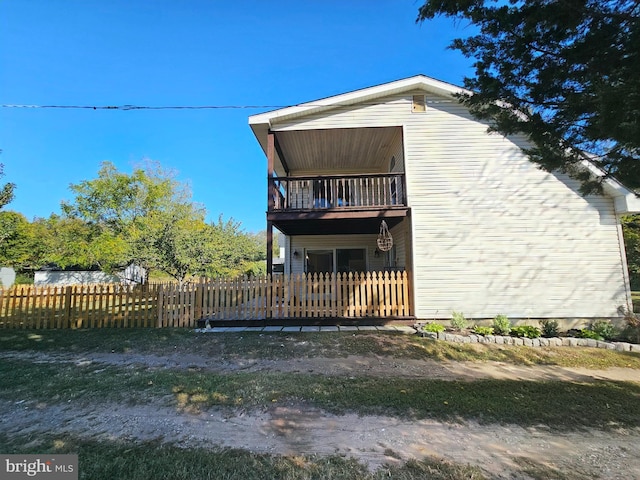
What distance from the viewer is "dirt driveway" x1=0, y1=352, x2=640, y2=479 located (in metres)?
2.66

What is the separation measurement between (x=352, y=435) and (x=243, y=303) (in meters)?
6.69

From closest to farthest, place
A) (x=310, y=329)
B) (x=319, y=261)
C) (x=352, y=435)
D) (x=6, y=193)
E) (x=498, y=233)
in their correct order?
(x=352, y=435) → (x=310, y=329) → (x=498, y=233) → (x=319, y=261) → (x=6, y=193)

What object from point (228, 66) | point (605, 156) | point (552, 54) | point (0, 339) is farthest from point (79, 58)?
point (605, 156)

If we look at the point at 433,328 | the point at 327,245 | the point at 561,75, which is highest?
the point at 561,75

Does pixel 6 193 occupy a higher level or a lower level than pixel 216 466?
higher

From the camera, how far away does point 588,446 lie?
9.53 feet

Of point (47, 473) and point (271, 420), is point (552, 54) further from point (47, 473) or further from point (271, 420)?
point (47, 473)

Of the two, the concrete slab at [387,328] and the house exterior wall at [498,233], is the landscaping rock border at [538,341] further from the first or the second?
the house exterior wall at [498,233]

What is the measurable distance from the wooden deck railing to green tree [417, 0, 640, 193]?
597cm

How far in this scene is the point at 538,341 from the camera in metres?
7.07

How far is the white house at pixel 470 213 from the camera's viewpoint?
332 inches

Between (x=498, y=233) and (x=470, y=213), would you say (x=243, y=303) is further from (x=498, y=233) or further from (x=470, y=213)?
(x=498, y=233)

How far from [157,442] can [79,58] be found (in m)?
13.5

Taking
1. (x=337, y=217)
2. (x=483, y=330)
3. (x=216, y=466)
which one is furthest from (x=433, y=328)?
(x=216, y=466)
